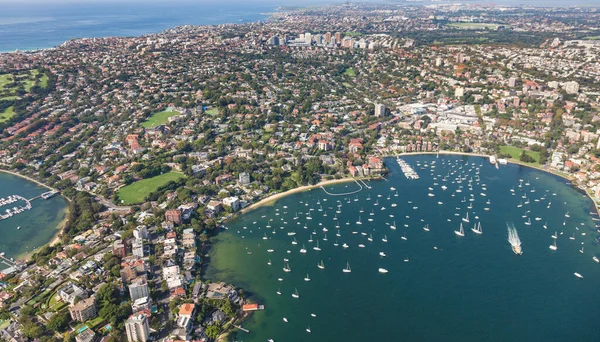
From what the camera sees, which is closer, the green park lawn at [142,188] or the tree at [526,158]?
the green park lawn at [142,188]

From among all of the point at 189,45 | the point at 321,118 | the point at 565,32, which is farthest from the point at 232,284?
the point at 565,32

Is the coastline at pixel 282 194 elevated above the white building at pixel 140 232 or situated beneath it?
situated beneath

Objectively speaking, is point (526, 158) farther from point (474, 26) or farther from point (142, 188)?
point (474, 26)

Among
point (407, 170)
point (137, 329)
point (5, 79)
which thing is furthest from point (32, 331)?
point (5, 79)

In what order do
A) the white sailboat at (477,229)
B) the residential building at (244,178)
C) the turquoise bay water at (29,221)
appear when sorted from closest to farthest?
the turquoise bay water at (29,221) → the white sailboat at (477,229) → the residential building at (244,178)

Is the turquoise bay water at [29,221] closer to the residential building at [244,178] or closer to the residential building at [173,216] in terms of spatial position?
the residential building at [173,216]

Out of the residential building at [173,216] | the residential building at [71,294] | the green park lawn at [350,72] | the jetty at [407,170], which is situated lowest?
the jetty at [407,170]

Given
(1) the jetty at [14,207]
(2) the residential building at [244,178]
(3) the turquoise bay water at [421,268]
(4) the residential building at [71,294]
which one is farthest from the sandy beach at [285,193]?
(1) the jetty at [14,207]

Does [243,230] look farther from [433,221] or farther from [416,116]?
[416,116]
